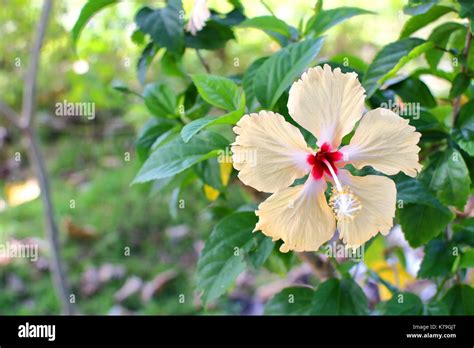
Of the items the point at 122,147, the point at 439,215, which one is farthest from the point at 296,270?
the point at 439,215

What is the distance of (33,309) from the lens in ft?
7.01

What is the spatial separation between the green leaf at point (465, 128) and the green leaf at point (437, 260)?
0.51 ft

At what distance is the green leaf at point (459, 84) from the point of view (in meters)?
0.79

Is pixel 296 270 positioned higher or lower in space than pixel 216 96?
lower

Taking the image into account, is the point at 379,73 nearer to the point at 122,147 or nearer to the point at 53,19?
the point at 53,19

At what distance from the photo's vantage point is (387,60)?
758mm

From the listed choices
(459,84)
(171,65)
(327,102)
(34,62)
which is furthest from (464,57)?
(34,62)

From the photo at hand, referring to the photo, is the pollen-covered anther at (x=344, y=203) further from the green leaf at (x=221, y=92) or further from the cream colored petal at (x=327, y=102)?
the green leaf at (x=221, y=92)

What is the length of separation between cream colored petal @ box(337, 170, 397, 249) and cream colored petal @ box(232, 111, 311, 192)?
2.5 inches

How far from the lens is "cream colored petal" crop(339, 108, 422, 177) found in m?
0.61

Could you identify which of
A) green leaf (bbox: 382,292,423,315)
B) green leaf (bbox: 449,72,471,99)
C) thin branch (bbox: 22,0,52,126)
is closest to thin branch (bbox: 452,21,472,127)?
green leaf (bbox: 449,72,471,99)

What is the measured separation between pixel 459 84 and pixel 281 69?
9.3 inches

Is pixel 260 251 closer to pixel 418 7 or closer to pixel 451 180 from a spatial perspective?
pixel 451 180
